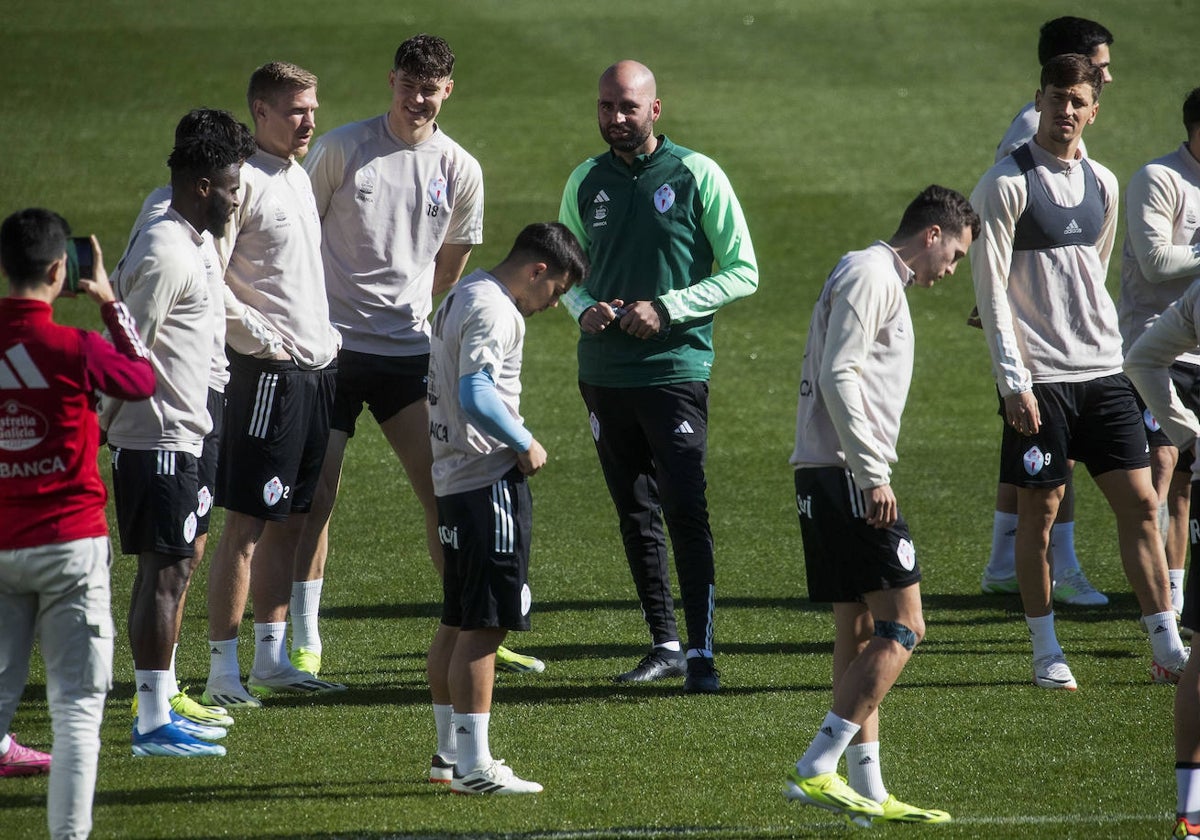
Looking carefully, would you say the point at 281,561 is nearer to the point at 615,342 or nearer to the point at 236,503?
the point at 236,503

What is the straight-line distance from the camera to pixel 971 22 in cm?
2627

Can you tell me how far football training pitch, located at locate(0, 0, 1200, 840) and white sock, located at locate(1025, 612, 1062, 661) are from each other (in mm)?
179

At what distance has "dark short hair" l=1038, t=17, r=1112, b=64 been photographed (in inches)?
285

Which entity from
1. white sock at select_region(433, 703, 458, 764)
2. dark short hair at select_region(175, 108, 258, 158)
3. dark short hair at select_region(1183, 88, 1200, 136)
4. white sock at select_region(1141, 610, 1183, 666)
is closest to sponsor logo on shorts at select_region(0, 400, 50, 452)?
dark short hair at select_region(175, 108, 258, 158)

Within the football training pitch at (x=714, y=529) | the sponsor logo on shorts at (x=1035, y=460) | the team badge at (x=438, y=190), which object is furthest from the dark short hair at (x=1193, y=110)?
the team badge at (x=438, y=190)

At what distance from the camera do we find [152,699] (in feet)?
17.1

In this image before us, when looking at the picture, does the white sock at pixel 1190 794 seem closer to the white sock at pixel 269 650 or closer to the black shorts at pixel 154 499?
the black shorts at pixel 154 499

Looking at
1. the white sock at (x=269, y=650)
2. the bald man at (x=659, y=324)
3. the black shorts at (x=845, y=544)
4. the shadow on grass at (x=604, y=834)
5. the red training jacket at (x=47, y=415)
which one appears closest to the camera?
the red training jacket at (x=47, y=415)

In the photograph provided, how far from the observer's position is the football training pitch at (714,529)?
4.86 m

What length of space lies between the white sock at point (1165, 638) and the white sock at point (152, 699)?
12.3 ft

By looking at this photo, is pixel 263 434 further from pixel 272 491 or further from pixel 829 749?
pixel 829 749

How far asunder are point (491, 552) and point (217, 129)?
1705 millimetres

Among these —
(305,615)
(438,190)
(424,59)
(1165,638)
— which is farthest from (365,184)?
(1165,638)

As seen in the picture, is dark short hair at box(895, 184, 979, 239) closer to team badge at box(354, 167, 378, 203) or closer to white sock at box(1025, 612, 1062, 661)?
white sock at box(1025, 612, 1062, 661)
